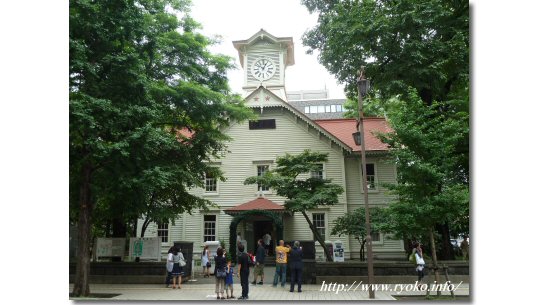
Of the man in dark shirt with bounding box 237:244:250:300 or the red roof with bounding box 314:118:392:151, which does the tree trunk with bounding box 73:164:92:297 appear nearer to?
the man in dark shirt with bounding box 237:244:250:300

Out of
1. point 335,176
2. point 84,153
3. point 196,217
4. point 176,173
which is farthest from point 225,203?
point 84,153

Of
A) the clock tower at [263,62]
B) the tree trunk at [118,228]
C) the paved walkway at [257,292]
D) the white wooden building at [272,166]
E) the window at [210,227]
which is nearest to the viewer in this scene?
the paved walkway at [257,292]

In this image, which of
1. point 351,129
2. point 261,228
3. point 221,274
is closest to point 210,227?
point 261,228

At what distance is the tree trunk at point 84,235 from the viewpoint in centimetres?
970

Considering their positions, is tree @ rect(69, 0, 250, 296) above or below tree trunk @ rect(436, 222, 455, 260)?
above

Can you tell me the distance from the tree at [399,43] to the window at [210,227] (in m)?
8.38

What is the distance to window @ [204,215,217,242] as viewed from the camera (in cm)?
1775

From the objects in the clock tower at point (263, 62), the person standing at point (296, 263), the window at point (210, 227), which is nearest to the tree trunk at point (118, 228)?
the window at point (210, 227)

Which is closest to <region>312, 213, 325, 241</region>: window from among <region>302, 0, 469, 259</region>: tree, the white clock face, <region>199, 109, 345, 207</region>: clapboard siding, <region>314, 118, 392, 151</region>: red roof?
<region>199, 109, 345, 207</region>: clapboard siding

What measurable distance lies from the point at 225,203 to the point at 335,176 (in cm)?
488

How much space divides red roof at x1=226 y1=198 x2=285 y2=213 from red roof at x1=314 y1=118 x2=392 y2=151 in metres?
3.93

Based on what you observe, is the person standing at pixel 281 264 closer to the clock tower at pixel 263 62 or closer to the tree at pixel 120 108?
the tree at pixel 120 108

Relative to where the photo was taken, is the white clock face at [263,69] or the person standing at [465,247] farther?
the white clock face at [263,69]

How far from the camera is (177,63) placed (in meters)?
12.5
